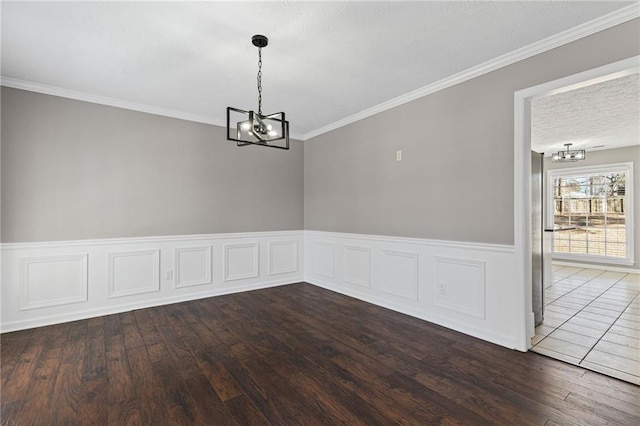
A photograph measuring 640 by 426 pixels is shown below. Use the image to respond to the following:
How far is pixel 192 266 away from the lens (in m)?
4.45

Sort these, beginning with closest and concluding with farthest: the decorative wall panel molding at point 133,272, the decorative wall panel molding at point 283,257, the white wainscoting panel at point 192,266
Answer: the decorative wall panel molding at point 133,272 → the white wainscoting panel at point 192,266 → the decorative wall panel molding at point 283,257

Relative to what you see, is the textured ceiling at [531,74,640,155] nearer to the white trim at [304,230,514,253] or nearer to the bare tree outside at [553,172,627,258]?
the bare tree outside at [553,172,627,258]

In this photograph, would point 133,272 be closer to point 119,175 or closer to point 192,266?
point 192,266

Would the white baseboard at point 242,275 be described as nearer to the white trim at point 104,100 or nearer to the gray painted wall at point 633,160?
the white trim at point 104,100

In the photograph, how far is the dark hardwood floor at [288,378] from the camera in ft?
6.25

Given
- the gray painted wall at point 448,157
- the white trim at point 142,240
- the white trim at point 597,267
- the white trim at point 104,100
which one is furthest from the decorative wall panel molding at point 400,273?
the white trim at point 597,267

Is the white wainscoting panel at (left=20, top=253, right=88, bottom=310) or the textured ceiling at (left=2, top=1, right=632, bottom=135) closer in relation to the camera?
the textured ceiling at (left=2, top=1, right=632, bottom=135)

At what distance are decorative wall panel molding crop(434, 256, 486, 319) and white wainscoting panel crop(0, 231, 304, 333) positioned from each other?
109 inches

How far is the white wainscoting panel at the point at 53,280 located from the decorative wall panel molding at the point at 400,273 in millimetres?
3727

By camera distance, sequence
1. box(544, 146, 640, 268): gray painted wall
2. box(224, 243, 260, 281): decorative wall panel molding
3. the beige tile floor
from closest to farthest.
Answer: the beige tile floor
box(224, 243, 260, 281): decorative wall panel molding
box(544, 146, 640, 268): gray painted wall

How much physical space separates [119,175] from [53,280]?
4.63ft

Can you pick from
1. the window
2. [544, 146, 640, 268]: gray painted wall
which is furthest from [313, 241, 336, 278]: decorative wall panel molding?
[544, 146, 640, 268]: gray painted wall

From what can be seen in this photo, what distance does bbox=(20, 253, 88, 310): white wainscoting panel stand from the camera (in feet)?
11.1

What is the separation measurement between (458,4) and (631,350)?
328 centimetres
